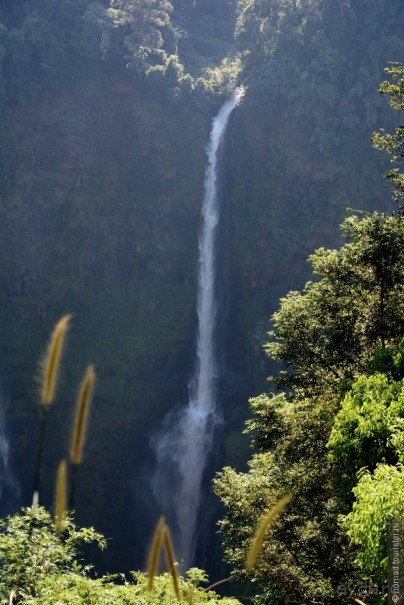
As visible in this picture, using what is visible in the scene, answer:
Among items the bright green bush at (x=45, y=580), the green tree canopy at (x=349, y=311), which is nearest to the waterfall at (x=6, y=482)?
the green tree canopy at (x=349, y=311)

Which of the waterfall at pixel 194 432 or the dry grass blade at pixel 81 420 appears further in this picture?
the waterfall at pixel 194 432

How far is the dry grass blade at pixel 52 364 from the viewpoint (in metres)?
2.36

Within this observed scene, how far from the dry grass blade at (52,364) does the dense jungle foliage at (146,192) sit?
3308 cm

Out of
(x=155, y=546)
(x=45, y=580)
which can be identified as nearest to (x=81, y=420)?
(x=155, y=546)

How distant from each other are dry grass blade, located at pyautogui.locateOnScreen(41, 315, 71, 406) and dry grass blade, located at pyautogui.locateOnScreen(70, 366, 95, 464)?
0.16 m

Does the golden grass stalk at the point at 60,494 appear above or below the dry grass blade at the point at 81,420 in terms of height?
below

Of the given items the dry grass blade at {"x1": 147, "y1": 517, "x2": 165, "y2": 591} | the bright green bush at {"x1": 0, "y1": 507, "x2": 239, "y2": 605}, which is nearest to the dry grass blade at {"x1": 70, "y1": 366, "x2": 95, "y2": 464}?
the dry grass blade at {"x1": 147, "y1": 517, "x2": 165, "y2": 591}

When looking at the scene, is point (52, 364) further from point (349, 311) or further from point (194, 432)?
point (194, 432)

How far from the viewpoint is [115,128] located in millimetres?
40938

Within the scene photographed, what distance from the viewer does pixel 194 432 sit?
1371 inches

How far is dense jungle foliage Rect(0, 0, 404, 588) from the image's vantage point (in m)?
36.4

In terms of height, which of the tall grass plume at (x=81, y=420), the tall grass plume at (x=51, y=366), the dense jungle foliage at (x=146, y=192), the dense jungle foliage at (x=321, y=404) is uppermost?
the dense jungle foliage at (x=146, y=192)

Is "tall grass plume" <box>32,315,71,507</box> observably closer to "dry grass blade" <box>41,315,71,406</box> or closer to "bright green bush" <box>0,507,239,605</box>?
"dry grass blade" <box>41,315,71,406</box>

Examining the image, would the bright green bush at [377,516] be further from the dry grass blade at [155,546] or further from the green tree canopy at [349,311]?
the green tree canopy at [349,311]
